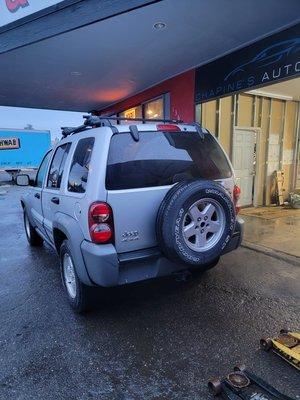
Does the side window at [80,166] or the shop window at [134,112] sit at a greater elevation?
the shop window at [134,112]

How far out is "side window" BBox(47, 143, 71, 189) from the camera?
3645mm

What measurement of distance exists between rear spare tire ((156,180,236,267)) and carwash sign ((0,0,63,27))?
368cm

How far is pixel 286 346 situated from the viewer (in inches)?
99.8

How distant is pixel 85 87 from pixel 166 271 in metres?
7.28

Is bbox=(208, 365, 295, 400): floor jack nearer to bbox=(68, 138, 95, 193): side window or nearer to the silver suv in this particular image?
the silver suv

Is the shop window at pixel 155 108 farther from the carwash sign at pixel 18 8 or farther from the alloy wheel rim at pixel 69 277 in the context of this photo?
the alloy wheel rim at pixel 69 277

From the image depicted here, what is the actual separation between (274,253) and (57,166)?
3.82 meters

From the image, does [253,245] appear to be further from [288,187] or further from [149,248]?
[288,187]

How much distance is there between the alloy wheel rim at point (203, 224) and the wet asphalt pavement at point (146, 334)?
880 millimetres

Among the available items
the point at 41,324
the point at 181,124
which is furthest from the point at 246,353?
the point at 181,124

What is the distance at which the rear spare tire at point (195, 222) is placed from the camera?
2.67 metres

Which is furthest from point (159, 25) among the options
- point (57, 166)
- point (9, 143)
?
point (9, 143)

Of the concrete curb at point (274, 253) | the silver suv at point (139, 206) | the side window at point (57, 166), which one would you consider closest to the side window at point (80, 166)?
the silver suv at point (139, 206)

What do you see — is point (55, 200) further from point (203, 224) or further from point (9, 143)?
point (9, 143)
